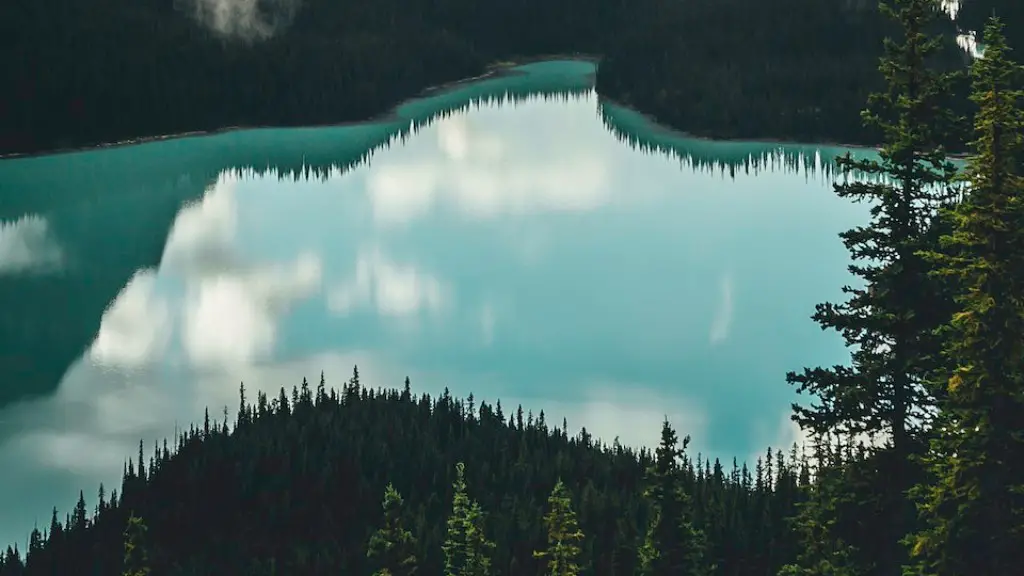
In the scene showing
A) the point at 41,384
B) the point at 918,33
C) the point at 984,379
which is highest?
the point at 918,33

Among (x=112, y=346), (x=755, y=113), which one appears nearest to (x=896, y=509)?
(x=112, y=346)

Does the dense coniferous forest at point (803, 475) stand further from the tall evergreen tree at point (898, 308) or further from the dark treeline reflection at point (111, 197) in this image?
the dark treeline reflection at point (111, 197)

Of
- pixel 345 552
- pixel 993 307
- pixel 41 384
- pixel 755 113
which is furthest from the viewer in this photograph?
pixel 755 113

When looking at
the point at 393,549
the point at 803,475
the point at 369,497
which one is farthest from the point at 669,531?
the point at 369,497

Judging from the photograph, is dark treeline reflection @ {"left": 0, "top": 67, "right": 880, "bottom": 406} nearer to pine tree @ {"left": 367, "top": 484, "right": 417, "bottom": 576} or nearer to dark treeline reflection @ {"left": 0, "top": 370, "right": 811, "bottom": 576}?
dark treeline reflection @ {"left": 0, "top": 370, "right": 811, "bottom": 576}

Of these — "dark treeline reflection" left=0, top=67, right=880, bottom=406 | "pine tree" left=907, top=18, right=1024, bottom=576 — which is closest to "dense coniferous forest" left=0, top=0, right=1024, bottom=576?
"pine tree" left=907, top=18, right=1024, bottom=576

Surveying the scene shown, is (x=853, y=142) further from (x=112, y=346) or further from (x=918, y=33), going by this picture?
(x=918, y=33)
